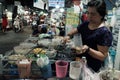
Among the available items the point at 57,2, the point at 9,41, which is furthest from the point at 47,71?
the point at 9,41

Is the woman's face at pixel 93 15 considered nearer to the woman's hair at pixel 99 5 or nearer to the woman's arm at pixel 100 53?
the woman's hair at pixel 99 5

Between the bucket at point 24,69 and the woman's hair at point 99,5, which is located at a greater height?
the woman's hair at point 99,5

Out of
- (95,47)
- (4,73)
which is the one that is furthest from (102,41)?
(4,73)

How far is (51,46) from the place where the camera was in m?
3.55

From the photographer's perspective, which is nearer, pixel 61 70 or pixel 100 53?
pixel 100 53

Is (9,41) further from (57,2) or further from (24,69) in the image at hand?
(24,69)

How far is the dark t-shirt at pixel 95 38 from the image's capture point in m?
2.41

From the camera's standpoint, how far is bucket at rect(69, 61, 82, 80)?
235 centimetres

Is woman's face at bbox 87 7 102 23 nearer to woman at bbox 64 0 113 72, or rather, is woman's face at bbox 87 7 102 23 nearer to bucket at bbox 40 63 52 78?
woman at bbox 64 0 113 72

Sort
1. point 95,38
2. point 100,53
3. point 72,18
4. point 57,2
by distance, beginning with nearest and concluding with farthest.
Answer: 1. point 100,53
2. point 95,38
3. point 72,18
4. point 57,2

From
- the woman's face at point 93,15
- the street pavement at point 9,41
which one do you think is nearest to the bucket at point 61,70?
the woman's face at point 93,15

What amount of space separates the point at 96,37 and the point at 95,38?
2 cm

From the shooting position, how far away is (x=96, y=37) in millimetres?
2465

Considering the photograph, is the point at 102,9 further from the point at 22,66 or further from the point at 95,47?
the point at 22,66
